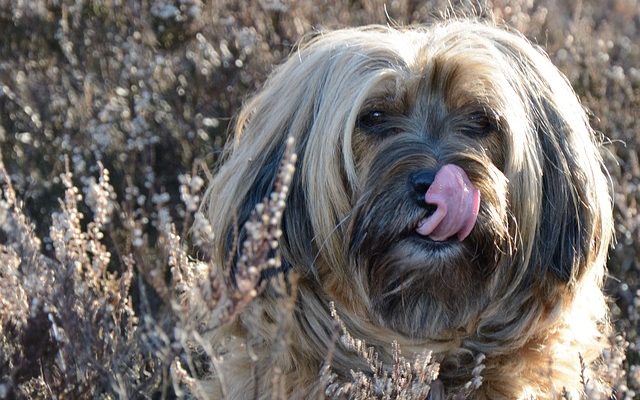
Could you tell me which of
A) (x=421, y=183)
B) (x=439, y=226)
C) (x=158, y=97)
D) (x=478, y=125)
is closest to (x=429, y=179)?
(x=421, y=183)

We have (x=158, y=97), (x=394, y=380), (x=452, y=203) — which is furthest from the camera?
(x=158, y=97)

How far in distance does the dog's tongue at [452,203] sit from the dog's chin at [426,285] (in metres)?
0.05

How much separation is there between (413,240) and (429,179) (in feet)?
0.57

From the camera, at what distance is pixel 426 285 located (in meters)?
3.38

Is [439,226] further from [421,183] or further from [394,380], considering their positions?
[394,380]

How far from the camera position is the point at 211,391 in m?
3.73

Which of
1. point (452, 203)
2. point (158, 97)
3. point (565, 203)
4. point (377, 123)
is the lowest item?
point (565, 203)

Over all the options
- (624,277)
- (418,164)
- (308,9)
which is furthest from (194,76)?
(418,164)

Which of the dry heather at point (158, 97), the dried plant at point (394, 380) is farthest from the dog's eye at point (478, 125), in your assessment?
the dry heather at point (158, 97)

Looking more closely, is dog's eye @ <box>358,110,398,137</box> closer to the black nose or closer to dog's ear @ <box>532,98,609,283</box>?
the black nose

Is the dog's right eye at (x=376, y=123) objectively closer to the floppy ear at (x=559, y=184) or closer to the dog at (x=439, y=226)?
the dog at (x=439, y=226)

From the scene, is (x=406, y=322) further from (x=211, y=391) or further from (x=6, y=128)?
(x=6, y=128)

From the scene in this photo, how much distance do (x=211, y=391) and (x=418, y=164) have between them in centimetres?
105

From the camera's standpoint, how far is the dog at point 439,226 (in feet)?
10.8
